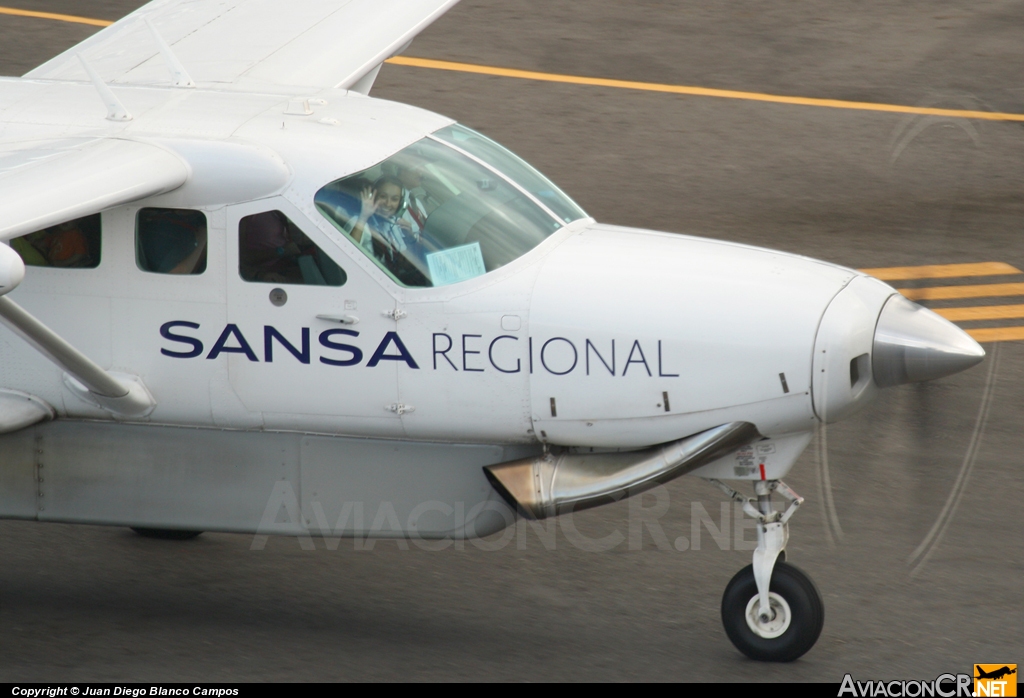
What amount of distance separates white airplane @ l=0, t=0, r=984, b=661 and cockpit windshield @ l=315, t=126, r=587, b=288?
14 mm

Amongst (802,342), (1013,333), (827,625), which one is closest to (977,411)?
(1013,333)

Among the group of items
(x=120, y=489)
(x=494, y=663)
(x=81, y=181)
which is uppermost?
(x=81, y=181)

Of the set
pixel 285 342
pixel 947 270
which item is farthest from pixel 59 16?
pixel 285 342

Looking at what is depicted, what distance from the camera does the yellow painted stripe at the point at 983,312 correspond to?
35.2ft

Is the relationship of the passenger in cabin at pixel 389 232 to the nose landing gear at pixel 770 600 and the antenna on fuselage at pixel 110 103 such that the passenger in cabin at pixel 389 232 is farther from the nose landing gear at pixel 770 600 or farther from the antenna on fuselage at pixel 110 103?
the nose landing gear at pixel 770 600

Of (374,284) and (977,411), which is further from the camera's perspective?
(977,411)

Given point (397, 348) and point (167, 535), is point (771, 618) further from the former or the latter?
point (167, 535)

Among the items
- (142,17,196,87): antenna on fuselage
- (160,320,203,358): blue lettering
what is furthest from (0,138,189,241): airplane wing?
(142,17,196,87): antenna on fuselage

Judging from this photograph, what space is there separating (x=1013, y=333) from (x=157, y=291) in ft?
22.4

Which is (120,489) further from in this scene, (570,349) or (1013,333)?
(1013,333)

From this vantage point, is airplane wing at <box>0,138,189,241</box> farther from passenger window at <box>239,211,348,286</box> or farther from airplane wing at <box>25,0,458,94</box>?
airplane wing at <box>25,0,458,94</box>

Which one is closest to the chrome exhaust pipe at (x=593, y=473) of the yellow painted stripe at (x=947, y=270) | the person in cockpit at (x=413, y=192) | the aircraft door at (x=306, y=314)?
the aircraft door at (x=306, y=314)

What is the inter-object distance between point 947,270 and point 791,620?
5.92 m

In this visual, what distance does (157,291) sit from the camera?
653cm
